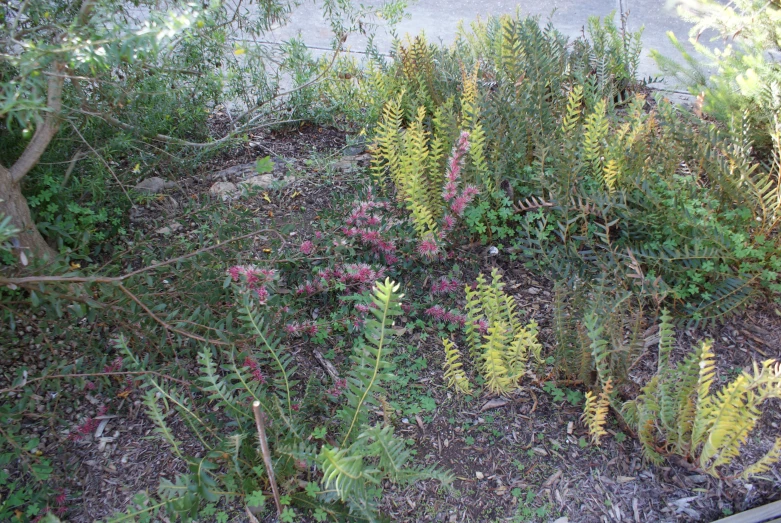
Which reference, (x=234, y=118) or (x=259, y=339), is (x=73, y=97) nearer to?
(x=234, y=118)

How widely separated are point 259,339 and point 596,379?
1.27 metres

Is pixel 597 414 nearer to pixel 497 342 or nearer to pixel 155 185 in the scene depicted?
pixel 497 342

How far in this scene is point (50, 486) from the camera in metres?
2.01

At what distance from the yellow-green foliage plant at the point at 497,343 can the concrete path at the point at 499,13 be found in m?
3.76

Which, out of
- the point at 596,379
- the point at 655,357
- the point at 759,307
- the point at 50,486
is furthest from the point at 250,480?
the point at 759,307

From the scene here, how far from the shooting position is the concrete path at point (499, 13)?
18.4ft

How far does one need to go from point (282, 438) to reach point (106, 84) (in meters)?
1.73

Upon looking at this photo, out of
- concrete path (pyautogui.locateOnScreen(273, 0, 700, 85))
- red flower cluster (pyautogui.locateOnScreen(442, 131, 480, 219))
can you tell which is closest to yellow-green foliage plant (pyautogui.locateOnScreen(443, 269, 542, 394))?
red flower cluster (pyautogui.locateOnScreen(442, 131, 480, 219))

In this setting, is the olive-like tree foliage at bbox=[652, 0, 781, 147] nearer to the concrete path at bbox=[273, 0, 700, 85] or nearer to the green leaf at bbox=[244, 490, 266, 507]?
the concrete path at bbox=[273, 0, 700, 85]

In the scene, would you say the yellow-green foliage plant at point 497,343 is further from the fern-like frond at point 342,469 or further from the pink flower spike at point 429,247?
the fern-like frond at point 342,469

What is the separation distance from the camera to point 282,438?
2.06 meters

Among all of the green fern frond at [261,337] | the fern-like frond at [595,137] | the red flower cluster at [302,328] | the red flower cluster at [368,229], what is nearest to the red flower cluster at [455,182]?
the red flower cluster at [368,229]

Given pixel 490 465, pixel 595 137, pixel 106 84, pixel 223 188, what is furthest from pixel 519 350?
pixel 106 84

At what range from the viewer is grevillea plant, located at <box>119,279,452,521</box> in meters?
1.74
